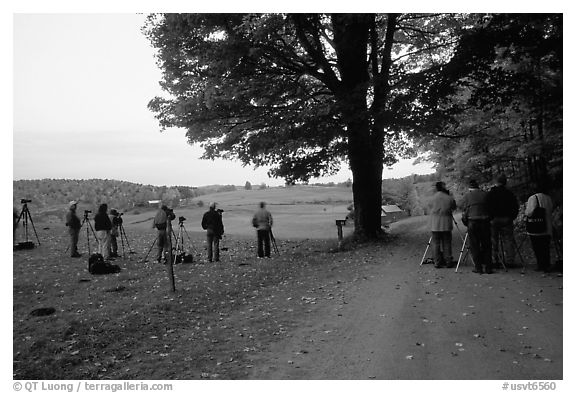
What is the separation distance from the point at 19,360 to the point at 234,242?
1257cm

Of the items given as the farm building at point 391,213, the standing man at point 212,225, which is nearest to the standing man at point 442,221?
the standing man at point 212,225

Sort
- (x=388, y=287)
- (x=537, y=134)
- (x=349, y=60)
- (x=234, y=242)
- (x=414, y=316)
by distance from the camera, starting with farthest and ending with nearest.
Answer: (x=234, y=242) → (x=349, y=60) → (x=537, y=134) → (x=388, y=287) → (x=414, y=316)

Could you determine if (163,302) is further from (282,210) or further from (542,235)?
(282,210)

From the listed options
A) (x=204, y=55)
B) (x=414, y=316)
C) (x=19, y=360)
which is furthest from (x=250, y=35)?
(x=19, y=360)

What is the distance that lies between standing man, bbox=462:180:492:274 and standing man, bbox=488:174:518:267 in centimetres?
17

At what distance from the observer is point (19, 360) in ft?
17.8

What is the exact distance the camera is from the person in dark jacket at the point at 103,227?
12.2 metres

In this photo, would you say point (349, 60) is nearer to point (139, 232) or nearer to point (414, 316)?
point (139, 232)

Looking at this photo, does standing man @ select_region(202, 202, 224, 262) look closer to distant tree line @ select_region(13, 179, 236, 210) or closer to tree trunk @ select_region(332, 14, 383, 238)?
distant tree line @ select_region(13, 179, 236, 210)

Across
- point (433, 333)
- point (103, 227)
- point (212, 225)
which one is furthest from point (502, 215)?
point (103, 227)

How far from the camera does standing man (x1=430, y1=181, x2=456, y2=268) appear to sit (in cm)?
958

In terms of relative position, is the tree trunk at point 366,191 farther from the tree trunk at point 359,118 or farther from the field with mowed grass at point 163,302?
the field with mowed grass at point 163,302

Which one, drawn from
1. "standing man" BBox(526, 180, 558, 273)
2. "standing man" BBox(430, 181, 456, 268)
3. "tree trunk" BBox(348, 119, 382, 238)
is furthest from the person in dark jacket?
"standing man" BBox(526, 180, 558, 273)
